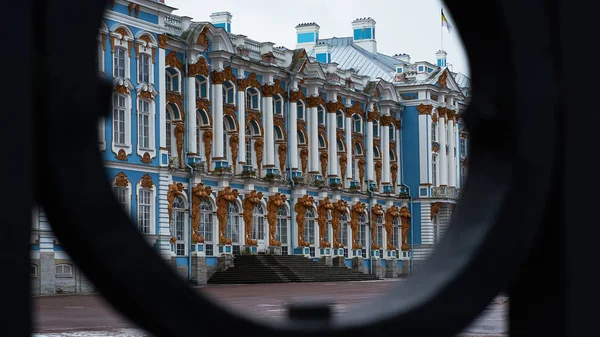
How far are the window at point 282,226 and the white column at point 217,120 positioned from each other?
464cm

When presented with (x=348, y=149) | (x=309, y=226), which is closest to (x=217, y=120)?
(x=309, y=226)

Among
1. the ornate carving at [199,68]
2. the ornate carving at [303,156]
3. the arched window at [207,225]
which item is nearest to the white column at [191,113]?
the ornate carving at [199,68]

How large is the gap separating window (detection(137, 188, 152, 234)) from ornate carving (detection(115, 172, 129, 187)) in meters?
0.65

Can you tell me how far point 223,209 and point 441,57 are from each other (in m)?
29.4

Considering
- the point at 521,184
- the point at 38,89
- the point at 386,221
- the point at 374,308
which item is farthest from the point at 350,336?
the point at 386,221

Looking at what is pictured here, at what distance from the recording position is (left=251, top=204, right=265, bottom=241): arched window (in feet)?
121

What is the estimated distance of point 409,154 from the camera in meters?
48.4

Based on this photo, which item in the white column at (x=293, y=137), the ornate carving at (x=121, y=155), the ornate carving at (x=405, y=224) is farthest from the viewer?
the ornate carving at (x=405, y=224)

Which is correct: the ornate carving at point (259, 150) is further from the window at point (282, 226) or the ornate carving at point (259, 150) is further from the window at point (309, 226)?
the window at point (309, 226)

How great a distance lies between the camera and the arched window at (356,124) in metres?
45.0

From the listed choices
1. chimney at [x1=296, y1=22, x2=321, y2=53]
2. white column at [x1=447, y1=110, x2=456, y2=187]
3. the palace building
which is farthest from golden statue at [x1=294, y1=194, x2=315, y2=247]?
chimney at [x1=296, y1=22, x2=321, y2=53]

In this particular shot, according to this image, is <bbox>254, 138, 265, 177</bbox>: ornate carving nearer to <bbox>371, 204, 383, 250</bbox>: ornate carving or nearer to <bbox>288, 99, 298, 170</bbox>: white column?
<bbox>288, 99, 298, 170</bbox>: white column

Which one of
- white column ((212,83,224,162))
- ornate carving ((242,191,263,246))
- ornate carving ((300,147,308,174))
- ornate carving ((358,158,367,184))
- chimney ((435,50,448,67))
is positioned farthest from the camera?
chimney ((435,50,448,67))

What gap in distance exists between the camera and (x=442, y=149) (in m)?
49.3
